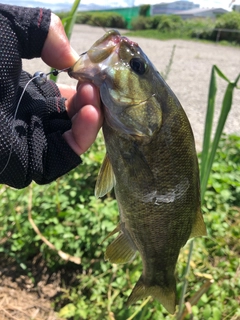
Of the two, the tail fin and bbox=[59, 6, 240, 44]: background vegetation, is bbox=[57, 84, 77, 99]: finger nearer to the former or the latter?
the tail fin

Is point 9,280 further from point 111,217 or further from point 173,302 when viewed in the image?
point 173,302

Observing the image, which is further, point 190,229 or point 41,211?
point 41,211

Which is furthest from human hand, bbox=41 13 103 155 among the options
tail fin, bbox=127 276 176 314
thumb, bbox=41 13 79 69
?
tail fin, bbox=127 276 176 314

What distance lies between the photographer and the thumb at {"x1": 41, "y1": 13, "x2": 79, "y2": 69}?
1446mm

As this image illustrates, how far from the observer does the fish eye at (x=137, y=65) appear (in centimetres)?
146

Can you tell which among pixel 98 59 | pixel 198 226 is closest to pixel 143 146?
pixel 98 59

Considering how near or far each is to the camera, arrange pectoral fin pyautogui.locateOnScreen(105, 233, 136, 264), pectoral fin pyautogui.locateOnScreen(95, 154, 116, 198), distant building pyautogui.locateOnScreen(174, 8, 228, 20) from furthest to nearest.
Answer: distant building pyautogui.locateOnScreen(174, 8, 228, 20) < pectoral fin pyautogui.locateOnScreen(105, 233, 136, 264) < pectoral fin pyautogui.locateOnScreen(95, 154, 116, 198)

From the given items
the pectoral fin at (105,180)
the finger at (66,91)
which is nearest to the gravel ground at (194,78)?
the finger at (66,91)

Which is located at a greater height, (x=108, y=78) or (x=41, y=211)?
(x=108, y=78)

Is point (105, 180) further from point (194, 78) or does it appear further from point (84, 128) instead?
point (194, 78)

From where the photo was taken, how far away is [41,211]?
2922 millimetres

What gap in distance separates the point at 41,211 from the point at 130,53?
5.90 ft

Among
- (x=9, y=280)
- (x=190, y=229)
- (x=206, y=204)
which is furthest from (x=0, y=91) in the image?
(x=206, y=204)

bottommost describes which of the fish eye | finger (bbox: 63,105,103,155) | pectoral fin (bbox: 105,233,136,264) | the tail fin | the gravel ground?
the gravel ground
